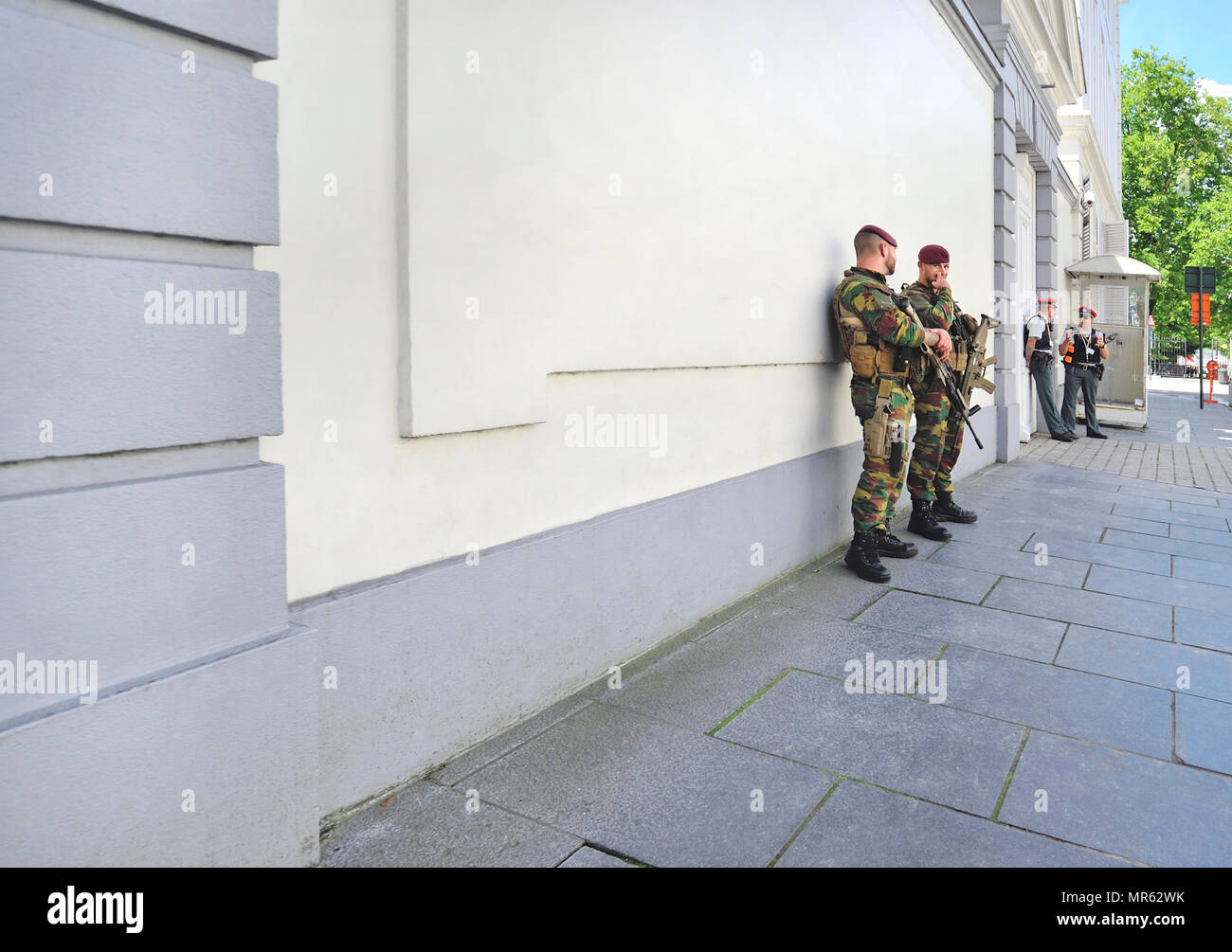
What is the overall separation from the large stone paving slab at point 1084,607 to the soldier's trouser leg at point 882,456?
2.69 feet

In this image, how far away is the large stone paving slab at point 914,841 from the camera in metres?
2.65

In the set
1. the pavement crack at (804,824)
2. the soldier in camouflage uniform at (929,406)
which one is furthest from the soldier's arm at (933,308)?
the pavement crack at (804,824)

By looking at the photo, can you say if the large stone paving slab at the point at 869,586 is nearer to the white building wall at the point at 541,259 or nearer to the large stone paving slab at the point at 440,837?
the white building wall at the point at 541,259

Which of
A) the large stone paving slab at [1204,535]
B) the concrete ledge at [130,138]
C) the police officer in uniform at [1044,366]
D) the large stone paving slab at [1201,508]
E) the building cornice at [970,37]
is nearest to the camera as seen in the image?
the concrete ledge at [130,138]

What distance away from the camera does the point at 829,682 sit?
13.1 feet

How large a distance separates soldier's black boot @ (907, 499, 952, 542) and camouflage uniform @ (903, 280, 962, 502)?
0.21ft

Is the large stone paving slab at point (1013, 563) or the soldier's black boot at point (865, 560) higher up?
the soldier's black boot at point (865, 560)

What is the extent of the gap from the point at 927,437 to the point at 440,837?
5.22 meters

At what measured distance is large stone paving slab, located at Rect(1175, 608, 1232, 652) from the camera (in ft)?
15.2

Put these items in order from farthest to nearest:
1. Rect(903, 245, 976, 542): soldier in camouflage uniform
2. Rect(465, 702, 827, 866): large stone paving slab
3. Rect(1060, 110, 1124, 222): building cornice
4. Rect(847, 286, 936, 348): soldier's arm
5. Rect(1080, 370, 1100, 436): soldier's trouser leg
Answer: Rect(1060, 110, 1124, 222): building cornice → Rect(1080, 370, 1100, 436): soldier's trouser leg → Rect(903, 245, 976, 542): soldier in camouflage uniform → Rect(847, 286, 936, 348): soldier's arm → Rect(465, 702, 827, 866): large stone paving slab

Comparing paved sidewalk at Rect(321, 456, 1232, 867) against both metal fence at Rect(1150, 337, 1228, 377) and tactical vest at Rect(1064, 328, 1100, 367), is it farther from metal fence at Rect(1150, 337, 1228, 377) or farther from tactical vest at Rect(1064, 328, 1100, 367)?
metal fence at Rect(1150, 337, 1228, 377)

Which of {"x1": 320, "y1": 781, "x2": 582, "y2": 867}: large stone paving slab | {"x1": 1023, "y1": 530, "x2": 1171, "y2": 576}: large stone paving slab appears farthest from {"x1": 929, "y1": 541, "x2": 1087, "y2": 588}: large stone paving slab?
{"x1": 320, "y1": 781, "x2": 582, "y2": 867}: large stone paving slab
